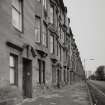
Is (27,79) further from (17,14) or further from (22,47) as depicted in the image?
(17,14)

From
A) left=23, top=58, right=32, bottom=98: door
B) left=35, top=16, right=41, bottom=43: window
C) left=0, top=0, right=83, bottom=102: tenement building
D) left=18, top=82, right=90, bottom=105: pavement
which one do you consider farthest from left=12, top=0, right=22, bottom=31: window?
left=18, top=82, right=90, bottom=105: pavement

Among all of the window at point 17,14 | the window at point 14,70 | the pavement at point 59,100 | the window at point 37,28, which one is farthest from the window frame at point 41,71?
the window at point 14,70

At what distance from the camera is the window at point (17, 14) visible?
1354 centimetres

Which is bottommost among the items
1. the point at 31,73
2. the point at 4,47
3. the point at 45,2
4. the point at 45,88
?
the point at 45,88

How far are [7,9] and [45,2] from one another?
40.1ft

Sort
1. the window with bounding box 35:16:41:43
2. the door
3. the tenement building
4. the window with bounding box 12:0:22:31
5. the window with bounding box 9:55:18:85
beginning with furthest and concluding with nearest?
1. the window with bounding box 35:16:41:43
2. the door
3. the window with bounding box 12:0:22:31
4. the window with bounding box 9:55:18:85
5. the tenement building

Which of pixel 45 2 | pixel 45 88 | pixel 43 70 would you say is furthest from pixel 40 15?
pixel 45 88

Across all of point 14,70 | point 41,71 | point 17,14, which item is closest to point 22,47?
point 14,70

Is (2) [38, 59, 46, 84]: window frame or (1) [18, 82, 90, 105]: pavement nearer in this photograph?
(1) [18, 82, 90, 105]: pavement

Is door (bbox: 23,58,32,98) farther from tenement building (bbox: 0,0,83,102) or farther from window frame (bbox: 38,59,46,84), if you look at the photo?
window frame (bbox: 38,59,46,84)

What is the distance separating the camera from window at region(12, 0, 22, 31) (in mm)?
13536

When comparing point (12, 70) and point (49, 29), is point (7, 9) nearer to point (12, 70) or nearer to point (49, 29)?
point (12, 70)

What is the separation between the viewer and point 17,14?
567 inches

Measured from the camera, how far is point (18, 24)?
1454cm
